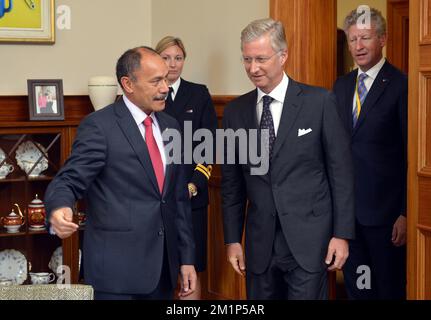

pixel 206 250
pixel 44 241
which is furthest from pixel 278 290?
pixel 44 241

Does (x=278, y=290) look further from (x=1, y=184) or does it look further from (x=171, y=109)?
(x=1, y=184)

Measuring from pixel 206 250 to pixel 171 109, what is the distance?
86 cm

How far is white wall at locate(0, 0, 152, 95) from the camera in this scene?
18.3 feet

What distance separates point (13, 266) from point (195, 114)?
153 centimetres

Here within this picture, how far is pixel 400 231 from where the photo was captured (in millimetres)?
3977

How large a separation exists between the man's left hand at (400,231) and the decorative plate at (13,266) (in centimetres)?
239

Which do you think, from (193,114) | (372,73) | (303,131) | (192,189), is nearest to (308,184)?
(303,131)

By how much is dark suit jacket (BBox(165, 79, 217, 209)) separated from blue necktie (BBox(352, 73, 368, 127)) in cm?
91

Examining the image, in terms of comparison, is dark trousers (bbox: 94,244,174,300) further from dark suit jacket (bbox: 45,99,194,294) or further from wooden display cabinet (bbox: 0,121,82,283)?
wooden display cabinet (bbox: 0,121,82,283)

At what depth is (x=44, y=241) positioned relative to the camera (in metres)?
5.37

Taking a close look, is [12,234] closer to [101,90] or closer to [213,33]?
[101,90]

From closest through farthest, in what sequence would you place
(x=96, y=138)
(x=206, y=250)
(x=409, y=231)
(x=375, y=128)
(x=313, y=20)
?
(x=96, y=138)
(x=409, y=231)
(x=375, y=128)
(x=313, y=20)
(x=206, y=250)

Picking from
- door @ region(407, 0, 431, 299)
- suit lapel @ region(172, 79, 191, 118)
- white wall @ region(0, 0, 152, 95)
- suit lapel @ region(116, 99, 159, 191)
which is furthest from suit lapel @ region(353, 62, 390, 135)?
white wall @ region(0, 0, 152, 95)

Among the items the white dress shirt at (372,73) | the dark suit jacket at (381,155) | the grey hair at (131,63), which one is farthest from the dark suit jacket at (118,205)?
the white dress shirt at (372,73)
